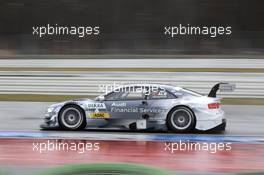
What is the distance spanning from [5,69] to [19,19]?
915cm

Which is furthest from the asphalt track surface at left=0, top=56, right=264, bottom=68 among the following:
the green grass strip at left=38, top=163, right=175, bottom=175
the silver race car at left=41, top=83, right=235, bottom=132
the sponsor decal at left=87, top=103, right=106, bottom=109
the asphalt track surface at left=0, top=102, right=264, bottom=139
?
the green grass strip at left=38, top=163, right=175, bottom=175

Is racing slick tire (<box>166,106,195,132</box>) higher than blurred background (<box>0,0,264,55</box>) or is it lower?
lower

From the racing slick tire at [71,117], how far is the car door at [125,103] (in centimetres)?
49

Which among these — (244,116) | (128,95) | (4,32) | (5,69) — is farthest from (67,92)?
(4,32)

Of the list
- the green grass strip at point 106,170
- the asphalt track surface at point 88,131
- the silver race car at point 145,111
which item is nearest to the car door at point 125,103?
the silver race car at point 145,111

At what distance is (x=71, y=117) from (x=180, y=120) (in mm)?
1872

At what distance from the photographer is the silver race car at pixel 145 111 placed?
29.4 ft

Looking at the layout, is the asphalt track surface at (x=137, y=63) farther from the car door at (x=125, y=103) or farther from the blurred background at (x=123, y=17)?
the car door at (x=125, y=103)

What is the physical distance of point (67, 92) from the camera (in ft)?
52.1

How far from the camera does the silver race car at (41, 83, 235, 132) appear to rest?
352 inches

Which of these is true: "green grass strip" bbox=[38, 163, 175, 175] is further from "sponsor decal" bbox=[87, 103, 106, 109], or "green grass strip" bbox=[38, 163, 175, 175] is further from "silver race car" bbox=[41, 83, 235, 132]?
"sponsor decal" bbox=[87, 103, 106, 109]

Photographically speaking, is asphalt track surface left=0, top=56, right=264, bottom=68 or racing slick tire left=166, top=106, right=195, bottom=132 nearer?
racing slick tire left=166, top=106, right=195, bottom=132

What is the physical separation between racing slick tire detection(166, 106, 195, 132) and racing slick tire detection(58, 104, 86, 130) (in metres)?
1.48

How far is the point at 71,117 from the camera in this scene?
9.33m
